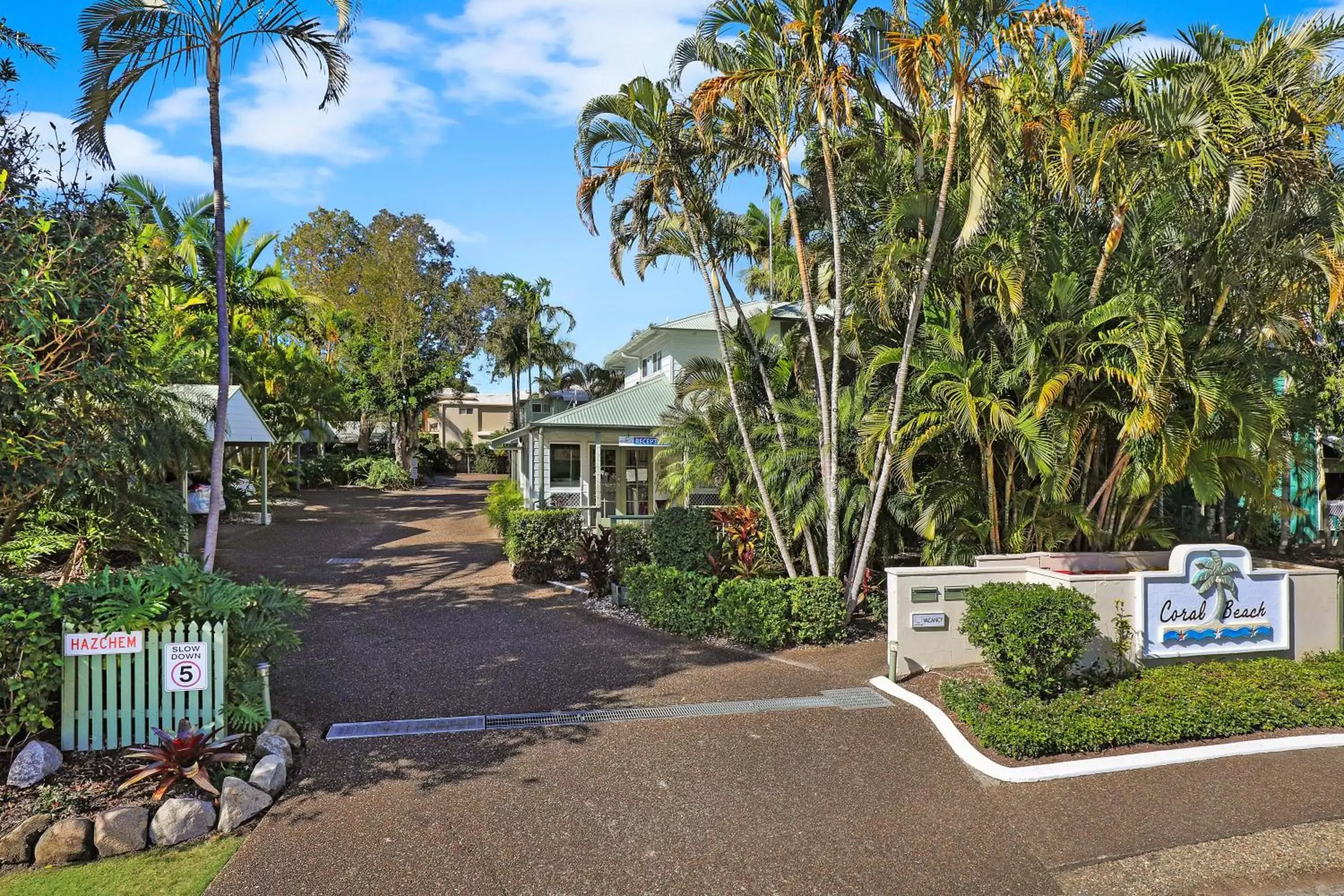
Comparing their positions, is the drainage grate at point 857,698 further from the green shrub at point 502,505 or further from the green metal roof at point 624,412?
the green metal roof at point 624,412

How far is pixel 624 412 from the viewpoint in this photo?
69.7ft

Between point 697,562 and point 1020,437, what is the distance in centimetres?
→ 485

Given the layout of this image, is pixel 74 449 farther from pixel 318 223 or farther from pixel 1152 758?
pixel 318 223

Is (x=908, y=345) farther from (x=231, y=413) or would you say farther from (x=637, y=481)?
(x=231, y=413)

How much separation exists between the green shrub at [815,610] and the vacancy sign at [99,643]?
6.93 metres

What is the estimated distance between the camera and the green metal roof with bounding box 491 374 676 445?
20266 mm

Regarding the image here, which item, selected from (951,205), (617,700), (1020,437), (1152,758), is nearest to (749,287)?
(951,205)

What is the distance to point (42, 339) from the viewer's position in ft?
22.1

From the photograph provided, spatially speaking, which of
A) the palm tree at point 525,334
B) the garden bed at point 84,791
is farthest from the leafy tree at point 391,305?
the garden bed at point 84,791

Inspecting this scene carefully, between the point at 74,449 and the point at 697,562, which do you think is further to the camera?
the point at 697,562

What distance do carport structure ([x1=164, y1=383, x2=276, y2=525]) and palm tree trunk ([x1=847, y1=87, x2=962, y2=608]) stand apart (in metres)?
12.6

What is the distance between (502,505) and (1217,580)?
50.3 ft

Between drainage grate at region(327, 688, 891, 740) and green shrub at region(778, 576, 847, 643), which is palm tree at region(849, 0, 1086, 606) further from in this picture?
drainage grate at region(327, 688, 891, 740)

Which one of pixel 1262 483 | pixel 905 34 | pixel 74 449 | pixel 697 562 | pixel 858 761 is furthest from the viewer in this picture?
pixel 697 562
